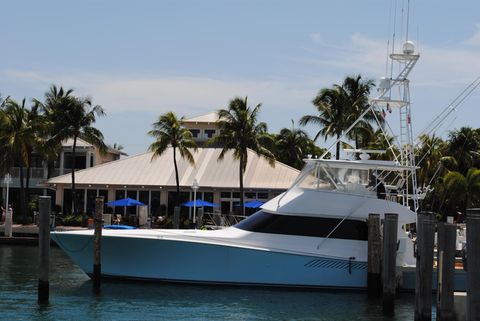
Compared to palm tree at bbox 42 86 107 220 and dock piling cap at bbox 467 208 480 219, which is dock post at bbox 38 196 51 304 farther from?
palm tree at bbox 42 86 107 220

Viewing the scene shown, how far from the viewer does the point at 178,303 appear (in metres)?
21.8

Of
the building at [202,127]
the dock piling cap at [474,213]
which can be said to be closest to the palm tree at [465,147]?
the building at [202,127]

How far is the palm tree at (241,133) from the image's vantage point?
4781 cm

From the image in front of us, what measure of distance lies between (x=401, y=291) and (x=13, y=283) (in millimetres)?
12408

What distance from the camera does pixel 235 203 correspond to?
49125 mm

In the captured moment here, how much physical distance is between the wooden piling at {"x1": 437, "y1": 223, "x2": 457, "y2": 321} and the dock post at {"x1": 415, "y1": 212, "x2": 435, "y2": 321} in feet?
3.79

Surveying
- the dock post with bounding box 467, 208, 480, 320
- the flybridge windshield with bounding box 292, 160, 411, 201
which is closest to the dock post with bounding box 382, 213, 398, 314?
the flybridge windshield with bounding box 292, 160, 411, 201

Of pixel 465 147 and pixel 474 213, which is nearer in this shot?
pixel 474 213

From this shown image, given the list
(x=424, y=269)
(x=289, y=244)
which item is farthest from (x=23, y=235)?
(x=424, y=269)

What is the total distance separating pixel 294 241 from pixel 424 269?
7.06 meters

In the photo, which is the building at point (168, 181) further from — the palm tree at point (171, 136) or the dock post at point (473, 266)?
the dock post at point (473, 266)

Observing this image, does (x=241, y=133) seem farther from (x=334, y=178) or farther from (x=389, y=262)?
(x=389, y=262)

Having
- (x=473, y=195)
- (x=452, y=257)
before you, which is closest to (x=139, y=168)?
(x=473, y=195)

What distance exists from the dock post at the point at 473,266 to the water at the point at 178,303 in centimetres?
708
